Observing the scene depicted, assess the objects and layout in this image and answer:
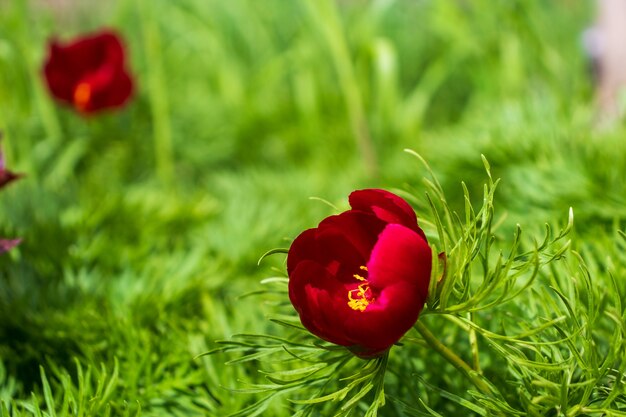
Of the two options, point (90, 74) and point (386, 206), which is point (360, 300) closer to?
point (386, 206)

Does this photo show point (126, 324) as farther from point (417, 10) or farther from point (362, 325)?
point (417, 10)

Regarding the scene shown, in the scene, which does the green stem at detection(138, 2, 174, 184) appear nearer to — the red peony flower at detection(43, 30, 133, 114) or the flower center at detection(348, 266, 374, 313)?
the red peony flower at detection(43, 30, 133, 114)

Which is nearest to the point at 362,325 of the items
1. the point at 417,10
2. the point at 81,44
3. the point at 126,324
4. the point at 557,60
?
the point at 126,324

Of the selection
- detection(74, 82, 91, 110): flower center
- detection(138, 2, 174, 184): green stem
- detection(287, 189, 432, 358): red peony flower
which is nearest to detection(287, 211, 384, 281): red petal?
detection(287, 189, 432, 358): red peony flower

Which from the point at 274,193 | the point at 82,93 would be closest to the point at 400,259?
the point at 274,193

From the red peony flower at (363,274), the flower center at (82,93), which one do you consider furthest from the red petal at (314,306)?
the flower center at (82,93)

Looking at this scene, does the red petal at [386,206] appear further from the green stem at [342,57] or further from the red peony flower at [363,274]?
the green stem at [342,57]
